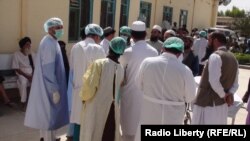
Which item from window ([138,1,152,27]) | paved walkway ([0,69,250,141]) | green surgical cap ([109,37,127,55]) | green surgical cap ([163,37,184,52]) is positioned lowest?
paved walkway ([0,69,250,141])

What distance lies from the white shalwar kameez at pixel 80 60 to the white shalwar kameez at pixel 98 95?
0.76 metres

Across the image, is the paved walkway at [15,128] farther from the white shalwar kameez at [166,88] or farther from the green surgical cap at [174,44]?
the green surgical cap at [174,44]

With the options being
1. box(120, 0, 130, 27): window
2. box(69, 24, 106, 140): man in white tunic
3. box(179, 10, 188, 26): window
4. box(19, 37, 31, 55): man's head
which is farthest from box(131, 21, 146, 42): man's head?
box(179, 10, 188, 26): window

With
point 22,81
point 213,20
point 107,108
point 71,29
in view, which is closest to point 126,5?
point 71,29

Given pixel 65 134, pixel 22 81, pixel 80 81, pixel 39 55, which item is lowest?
pixel 65 134

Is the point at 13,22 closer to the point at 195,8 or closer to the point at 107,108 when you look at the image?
the point at 107,108

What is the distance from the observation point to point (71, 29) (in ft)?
32.9

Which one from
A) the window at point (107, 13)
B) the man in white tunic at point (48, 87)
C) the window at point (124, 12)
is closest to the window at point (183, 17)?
the window at point (124, 12)

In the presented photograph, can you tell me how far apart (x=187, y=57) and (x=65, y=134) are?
2.57 metres

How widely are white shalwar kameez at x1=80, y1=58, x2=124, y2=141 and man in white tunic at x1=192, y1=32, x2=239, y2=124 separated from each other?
1.17 m

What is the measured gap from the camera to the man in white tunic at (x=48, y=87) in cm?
464

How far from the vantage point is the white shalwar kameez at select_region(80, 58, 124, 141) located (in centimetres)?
394

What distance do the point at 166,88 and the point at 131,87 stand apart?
1126mm

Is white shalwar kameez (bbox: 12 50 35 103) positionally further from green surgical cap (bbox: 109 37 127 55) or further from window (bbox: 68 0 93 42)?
green surgical cap (bbox: 109 37 127 55)
